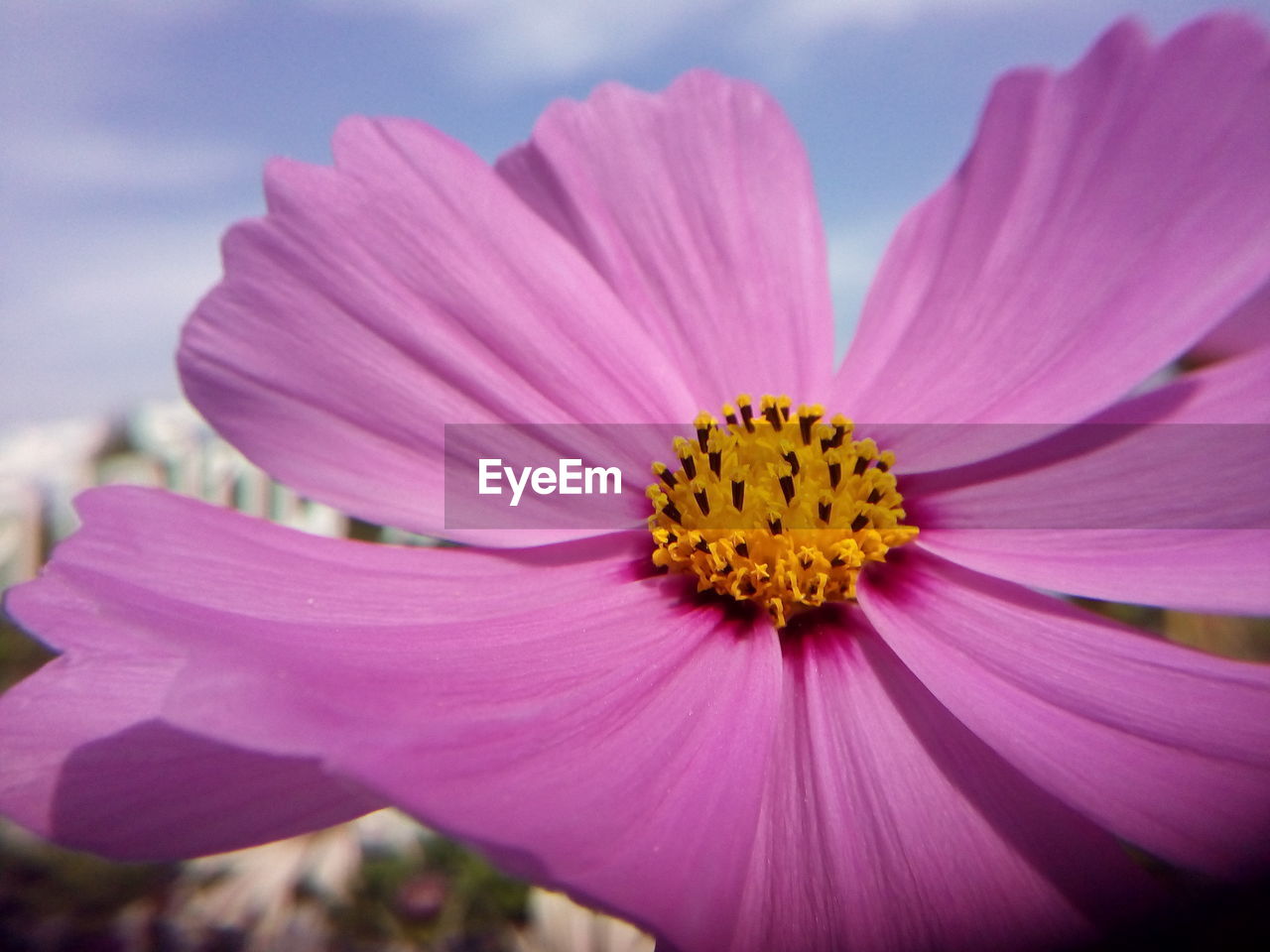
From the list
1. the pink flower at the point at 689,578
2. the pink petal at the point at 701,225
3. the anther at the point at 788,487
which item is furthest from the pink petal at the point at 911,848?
the pink petal at the point at 701,225

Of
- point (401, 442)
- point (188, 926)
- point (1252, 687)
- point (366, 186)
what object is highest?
point (366, 186)

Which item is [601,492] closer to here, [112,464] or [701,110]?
[701,110]

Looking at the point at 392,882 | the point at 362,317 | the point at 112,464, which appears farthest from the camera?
the point at 112,464

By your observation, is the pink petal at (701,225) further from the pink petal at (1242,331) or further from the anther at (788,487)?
the pink petal at (1242,331)

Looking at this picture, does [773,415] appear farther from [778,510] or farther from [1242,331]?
[1242,331]

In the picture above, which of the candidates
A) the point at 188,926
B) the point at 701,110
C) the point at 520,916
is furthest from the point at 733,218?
the point at 188,926

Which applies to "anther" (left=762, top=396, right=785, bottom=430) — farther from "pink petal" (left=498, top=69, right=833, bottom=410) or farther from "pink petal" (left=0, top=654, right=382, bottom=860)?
"pink petal" (left=0, top=654, right=382, bottom=860)
